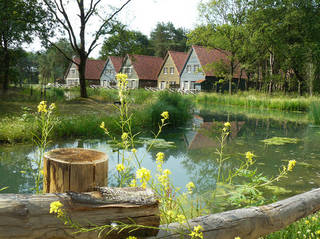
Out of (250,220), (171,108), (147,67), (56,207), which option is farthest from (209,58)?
(56,207)

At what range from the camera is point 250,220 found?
2225 mm

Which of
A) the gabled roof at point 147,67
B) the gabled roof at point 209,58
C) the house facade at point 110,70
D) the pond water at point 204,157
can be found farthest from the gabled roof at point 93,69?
the pond water at point 204,157

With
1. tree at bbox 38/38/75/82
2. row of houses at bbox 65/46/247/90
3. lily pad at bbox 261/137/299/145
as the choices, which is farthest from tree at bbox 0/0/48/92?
tree at bbox 38/38/75/82

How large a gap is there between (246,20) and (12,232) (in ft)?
101

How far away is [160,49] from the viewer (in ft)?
194

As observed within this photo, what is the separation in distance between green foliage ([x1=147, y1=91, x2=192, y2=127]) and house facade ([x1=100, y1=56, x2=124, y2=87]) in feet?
108

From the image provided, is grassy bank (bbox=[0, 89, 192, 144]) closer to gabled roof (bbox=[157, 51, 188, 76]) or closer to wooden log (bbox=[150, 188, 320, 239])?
wooden log (bbox=[150, 188, 320, 239])

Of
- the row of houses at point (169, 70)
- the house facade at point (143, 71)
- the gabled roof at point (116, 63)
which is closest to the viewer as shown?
the row of houses at point (169, 70)

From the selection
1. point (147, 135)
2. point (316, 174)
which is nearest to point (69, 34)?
point (147, 135)

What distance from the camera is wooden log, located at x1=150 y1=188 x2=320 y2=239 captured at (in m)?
1.99

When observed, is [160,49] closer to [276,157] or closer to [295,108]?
[295,108]

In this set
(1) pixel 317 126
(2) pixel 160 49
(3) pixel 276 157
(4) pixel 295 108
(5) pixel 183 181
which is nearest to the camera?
(5) pixel 183 181

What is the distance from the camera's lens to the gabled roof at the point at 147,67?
42.0 m

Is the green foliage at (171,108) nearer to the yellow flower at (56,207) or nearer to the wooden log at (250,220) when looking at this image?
the wooden log at (250,220)
